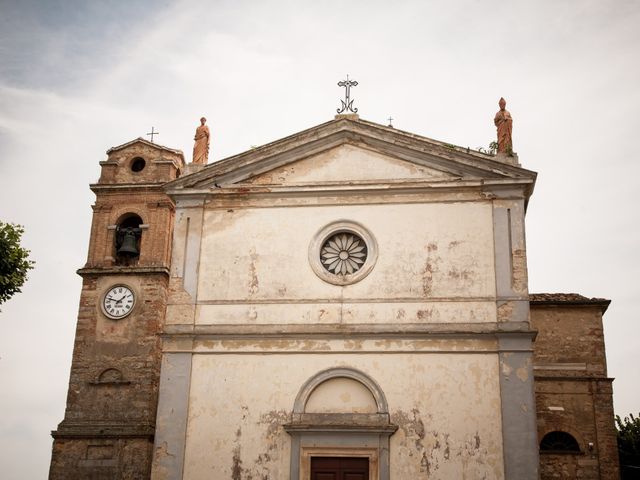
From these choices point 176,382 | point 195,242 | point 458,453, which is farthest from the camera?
point 195,242

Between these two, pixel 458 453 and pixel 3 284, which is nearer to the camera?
pixel 458 453

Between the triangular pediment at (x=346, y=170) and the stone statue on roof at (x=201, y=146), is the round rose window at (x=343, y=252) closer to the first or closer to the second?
the triangular pediment at (x=346, y=170)

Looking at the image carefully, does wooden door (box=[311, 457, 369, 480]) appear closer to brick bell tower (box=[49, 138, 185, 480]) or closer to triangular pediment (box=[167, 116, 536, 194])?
triangular pediment (box=[167, 116, 536, 194])

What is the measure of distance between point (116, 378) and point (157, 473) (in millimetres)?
6294

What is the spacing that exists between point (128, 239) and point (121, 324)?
7.40ft

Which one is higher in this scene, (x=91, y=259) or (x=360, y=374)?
(x=91, y=259)

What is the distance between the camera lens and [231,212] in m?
15.7

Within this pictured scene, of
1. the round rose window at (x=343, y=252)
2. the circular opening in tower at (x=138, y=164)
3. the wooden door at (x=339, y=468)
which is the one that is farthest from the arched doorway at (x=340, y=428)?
the circular opening in tower at (x=138, y=164)

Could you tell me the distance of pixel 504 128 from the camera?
15.6 metres

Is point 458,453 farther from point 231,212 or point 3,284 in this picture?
point 3,284

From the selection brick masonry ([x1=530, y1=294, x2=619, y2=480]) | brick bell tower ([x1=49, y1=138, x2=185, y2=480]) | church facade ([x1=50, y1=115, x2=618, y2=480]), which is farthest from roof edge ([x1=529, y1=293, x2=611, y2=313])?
brick bell tower ([x1=49, y1=138, x2=185, y2=480])

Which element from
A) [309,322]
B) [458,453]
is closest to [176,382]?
[309,322]

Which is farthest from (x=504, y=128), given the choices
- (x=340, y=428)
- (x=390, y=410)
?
(x=340, y=428)

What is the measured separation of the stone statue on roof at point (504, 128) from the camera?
15336 millimetres
